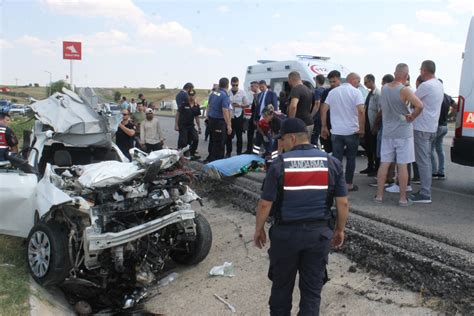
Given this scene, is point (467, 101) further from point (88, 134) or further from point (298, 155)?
point (88, 134)

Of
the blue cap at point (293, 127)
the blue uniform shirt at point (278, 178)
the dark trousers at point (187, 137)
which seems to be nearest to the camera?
the blue uniform shirt at point (278, 178)

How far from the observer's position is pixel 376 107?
823 cm

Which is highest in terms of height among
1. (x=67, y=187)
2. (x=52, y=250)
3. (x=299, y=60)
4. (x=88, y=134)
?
(x=299, y=60)

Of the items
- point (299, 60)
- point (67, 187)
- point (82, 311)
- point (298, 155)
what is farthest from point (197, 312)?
point (299, 60)

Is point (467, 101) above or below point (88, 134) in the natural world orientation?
above

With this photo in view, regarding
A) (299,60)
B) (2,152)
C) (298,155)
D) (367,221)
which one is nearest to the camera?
(298,155)

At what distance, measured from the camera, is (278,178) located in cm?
351

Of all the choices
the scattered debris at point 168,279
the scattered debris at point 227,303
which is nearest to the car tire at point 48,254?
the scattered debris at point 168,279

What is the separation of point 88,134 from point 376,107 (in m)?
4.85

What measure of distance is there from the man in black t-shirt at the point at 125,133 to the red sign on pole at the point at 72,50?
6.67 m

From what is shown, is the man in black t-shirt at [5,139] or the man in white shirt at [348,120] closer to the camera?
the man in white shirt at [348,120]

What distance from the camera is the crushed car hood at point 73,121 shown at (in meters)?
6.20

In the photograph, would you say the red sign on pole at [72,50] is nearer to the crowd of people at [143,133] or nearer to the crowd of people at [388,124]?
the crowd of people at [143,133]

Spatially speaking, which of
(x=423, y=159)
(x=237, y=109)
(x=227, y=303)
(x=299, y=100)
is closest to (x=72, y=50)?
(x=237, y=109)
